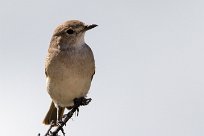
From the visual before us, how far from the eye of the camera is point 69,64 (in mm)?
9055

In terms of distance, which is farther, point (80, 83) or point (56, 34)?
point (56, 34)

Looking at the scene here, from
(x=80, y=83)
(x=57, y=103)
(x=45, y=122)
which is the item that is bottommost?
(x=45, y=122)

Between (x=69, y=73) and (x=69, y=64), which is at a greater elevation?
(x=69, y=64)

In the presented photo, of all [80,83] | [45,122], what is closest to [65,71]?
[80,83]

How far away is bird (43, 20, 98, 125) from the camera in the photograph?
9000 mm

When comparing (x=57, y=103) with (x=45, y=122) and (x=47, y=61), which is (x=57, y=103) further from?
(x=45, y=122)

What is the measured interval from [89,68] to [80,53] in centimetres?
37

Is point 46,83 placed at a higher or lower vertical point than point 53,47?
lower

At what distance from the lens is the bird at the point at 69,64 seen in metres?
9.00

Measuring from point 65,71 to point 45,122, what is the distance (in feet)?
9.71

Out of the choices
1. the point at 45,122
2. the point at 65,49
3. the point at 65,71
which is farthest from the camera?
the point at 45,122

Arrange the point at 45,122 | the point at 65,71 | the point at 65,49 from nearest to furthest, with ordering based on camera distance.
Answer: the point at 65,71, the point at 65,49, the point at 45,122

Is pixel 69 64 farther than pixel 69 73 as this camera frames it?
Yes

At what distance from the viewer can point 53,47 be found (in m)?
9.82
